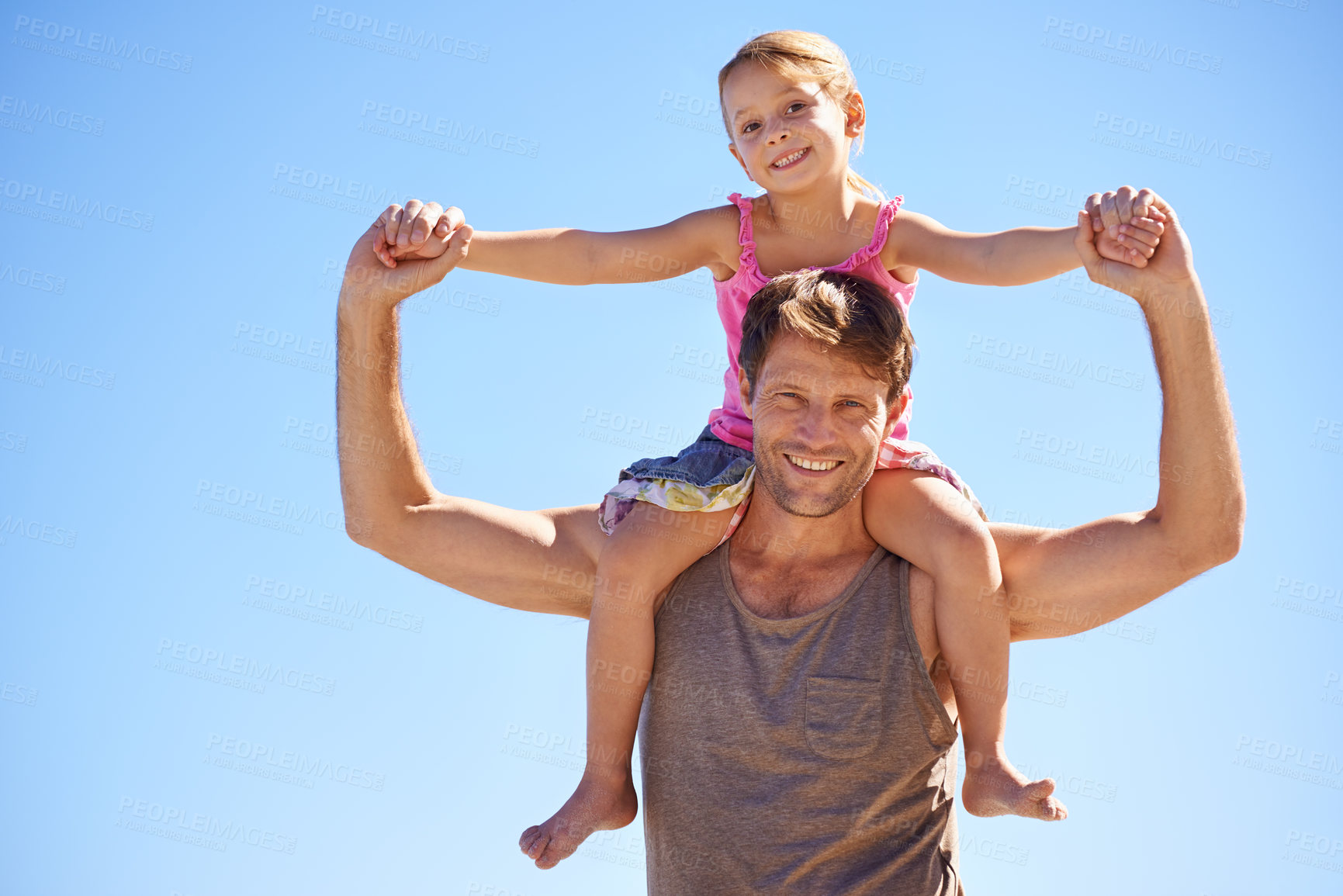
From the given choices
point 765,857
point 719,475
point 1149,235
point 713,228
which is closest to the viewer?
point 1149,235

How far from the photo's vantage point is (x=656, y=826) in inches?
135

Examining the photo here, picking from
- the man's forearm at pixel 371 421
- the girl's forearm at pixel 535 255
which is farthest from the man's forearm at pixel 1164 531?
the man's forearm at pixel 371 421

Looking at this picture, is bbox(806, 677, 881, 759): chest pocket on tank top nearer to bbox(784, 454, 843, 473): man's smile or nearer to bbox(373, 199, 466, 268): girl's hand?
bbox(784, 454, 843, 473): man's smile

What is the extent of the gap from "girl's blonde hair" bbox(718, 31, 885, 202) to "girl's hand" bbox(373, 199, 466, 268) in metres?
1.04

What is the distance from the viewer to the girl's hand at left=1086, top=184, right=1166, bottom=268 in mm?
3000

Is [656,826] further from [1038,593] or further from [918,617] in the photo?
[1038,593]

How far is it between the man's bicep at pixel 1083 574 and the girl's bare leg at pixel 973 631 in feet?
0.23

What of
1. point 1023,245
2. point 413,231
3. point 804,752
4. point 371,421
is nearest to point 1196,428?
point 1023,245

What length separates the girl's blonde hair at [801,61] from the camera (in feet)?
11.6

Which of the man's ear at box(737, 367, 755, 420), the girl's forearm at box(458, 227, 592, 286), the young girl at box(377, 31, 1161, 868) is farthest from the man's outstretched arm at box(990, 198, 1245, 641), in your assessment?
the girl's forearm at box(458, 227, 592, 286)

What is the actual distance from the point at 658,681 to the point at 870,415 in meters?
1.00

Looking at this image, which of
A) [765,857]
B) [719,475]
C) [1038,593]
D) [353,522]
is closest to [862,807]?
[765,857]

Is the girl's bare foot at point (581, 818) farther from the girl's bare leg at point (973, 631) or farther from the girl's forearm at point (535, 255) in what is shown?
the girl's forearm at point (535, 255)

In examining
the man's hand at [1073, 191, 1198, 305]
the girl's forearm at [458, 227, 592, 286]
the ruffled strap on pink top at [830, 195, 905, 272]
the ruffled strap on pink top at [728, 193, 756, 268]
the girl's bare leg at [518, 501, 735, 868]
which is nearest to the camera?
the man's hand at [1073, 191, 1198, 305]
